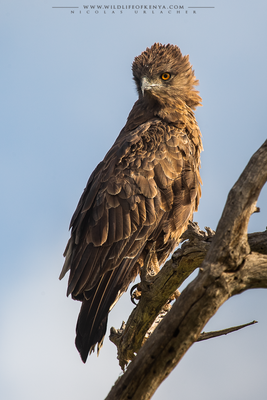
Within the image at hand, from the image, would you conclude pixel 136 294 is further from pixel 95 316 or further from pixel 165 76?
pixel 165 76

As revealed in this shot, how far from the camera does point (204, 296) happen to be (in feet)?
12.8

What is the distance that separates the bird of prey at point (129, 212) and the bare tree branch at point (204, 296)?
7.05 feet

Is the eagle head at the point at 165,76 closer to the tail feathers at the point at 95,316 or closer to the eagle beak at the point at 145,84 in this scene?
the eagle beak at the point at 145,84

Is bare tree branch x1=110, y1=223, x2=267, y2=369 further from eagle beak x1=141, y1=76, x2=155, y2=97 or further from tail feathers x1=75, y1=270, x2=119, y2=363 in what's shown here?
eagle beak x1=141, y1=76, x2=155, y2=97

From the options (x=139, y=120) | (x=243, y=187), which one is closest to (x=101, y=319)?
(x=243, y=187)

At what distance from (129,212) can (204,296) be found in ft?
9.53

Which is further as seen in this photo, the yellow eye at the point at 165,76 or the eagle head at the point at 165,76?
the yellow eye at the point at 165,76

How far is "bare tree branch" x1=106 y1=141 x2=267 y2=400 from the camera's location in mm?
3887

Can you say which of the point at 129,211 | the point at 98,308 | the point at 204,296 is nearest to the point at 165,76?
the point at 129,211

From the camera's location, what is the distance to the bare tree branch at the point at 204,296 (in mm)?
3887

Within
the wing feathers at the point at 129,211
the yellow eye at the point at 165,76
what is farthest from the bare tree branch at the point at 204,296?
the yellow eye at the point at 165,76

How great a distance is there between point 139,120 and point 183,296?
14.6 feet

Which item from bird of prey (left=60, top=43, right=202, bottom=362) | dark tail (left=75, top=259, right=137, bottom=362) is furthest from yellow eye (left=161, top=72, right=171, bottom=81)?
dark tail (left=75, top=259, right=137, bottom=362)

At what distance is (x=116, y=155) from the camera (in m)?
6.93
